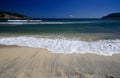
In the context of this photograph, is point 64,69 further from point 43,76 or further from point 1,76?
point 1,76

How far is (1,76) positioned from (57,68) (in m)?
1.64

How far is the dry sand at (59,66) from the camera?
12.5 ft

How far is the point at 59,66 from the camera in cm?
444

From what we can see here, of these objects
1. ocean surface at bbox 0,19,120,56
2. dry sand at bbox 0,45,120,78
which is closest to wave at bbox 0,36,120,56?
ocean surface at bbox 0,19,120,56

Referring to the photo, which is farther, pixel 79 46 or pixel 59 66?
pixel 79 46

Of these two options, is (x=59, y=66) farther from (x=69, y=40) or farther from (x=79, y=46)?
(x=69, y=40)

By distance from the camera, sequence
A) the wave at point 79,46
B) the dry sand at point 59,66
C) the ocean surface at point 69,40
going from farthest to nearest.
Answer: the ocean surface at point 69,40, the wave at point 79,46, the dry sand at point 59,66

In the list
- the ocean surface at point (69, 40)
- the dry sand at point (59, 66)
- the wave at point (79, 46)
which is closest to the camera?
the dry sand at point (59, 66)

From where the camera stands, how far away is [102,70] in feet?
13.6

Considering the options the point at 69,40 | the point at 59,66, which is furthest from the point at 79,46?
the point at 59,66

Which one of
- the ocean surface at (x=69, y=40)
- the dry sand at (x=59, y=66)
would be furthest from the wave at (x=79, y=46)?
the dry sand at (x=59, y=66)

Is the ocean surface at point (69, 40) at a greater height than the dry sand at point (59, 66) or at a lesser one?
lesser

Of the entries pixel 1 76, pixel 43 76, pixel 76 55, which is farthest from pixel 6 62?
pixel 76 55

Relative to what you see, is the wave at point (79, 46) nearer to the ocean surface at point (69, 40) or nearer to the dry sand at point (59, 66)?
the ocean surface at point (69, 40)
